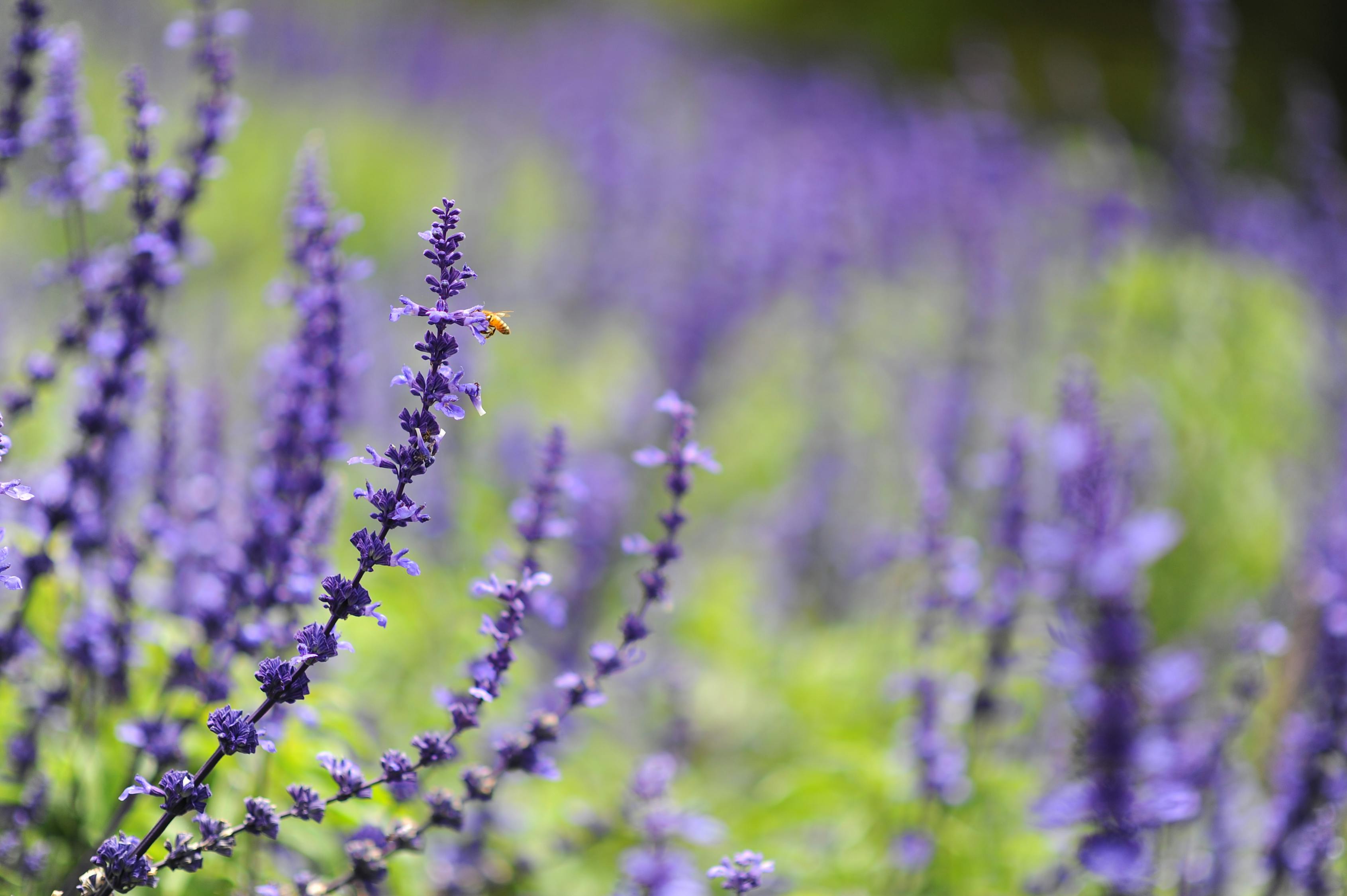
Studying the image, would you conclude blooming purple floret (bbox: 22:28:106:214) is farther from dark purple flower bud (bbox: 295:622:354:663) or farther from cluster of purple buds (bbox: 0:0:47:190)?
dark purple flower bud (bbox: 295:622:354:663)

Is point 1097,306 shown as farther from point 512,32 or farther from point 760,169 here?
point 512,32

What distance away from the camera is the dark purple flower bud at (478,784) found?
184 centimetres

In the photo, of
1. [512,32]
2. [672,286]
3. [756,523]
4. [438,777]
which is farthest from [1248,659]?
[512,32]

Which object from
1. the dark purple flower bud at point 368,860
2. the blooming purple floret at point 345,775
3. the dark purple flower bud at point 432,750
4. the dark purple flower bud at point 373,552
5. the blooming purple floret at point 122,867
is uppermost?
the dark purple flower bud at point 373,552

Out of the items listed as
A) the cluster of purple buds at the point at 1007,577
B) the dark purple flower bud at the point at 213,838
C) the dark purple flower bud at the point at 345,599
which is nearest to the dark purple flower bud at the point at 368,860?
the dark purple flower bud at the point at 213,838

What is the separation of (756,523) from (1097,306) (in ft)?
7.86

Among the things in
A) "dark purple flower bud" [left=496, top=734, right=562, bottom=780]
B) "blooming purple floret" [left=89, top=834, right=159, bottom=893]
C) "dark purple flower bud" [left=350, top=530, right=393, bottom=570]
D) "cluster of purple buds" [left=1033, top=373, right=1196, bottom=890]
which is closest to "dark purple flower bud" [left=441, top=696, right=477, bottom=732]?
Result: "dark purple flower bud" [left=496, top=734, right=562, bottom=780]

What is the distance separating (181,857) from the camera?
151cm

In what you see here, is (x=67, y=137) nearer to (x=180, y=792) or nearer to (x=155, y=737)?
(x=155, y=737)

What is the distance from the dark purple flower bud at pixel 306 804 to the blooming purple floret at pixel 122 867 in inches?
8.2

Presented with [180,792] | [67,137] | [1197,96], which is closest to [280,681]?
[180,792]

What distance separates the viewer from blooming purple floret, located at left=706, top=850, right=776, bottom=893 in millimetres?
1757

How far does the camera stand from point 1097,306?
6363 mm

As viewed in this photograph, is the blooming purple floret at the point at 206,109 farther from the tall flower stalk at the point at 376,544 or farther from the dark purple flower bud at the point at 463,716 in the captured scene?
the dark purple flower bud at the point at 463,716
